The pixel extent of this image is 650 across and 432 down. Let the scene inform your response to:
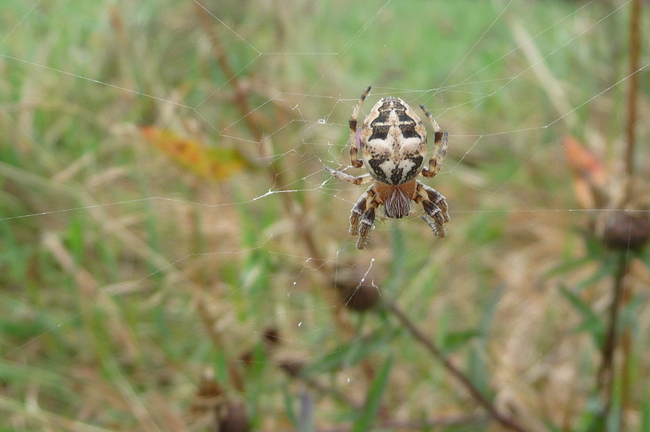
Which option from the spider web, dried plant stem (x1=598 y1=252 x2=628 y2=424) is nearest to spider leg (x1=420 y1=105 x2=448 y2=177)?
Answer: the spider web

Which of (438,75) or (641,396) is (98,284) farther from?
(438,75)

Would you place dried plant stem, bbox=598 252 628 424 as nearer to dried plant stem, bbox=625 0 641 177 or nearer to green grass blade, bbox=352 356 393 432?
dried plant stem, bbox=625 0 641 177

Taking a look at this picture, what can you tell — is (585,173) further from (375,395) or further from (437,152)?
(375,395)

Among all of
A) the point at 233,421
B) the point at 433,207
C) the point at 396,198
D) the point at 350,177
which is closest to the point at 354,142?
the point at 350,177

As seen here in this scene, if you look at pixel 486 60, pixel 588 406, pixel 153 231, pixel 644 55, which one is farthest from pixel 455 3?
pixel 588 406

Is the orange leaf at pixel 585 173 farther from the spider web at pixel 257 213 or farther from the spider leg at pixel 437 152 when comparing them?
the spider leg at pixel 437 152

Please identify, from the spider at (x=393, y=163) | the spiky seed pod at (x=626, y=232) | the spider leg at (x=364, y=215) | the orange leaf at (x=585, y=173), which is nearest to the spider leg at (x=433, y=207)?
the spider at (x=393, y=163)
